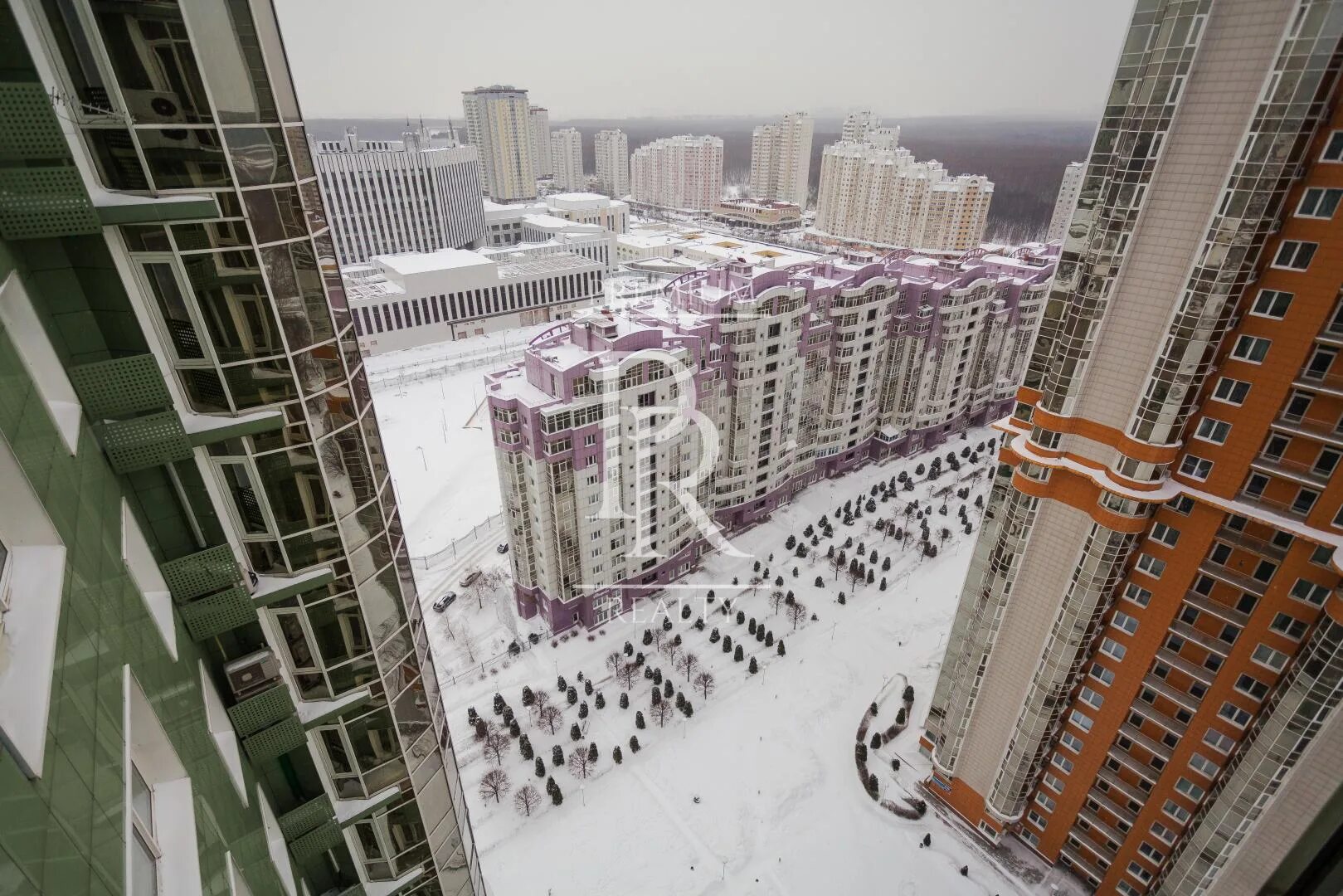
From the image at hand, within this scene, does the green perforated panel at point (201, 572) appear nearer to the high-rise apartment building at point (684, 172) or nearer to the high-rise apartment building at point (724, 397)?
the high-rise apartment building at point (724, 397)

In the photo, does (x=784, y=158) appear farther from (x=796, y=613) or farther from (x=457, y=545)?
(x=796, y=613)

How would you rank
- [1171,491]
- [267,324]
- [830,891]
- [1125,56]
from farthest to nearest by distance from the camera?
[830,891], [1171,491], [1125,56], [267,324]

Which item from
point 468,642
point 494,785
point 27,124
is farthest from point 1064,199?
point 27,124

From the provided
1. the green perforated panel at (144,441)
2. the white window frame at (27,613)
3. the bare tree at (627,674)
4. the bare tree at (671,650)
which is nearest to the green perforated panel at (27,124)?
the green perforated panel at (144,441)

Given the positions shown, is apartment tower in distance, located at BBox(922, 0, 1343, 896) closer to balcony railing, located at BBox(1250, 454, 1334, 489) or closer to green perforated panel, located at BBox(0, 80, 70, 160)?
balcony railing, located at BBox(1250, 454, 1334, 489)

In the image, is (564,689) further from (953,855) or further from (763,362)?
(763,362)

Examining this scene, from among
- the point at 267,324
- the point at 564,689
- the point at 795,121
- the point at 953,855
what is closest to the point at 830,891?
the point at 953,855
